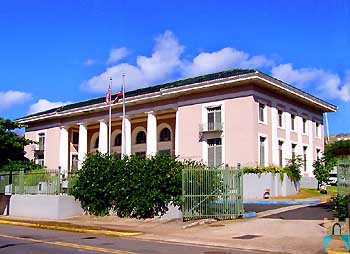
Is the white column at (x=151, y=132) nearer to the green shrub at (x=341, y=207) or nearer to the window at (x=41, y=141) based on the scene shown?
the window at (x=41, y=141)

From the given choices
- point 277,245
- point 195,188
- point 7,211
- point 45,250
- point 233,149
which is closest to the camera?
point 45,250

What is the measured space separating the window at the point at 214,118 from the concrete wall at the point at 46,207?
19.2 m

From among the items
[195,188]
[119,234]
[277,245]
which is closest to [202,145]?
[195,188]

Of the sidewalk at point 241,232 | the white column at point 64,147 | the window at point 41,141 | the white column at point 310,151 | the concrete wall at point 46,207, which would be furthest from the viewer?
the window at point 41,141

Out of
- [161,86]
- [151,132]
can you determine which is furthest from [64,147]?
[161,86]

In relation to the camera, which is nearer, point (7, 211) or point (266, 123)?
point (7, 211)

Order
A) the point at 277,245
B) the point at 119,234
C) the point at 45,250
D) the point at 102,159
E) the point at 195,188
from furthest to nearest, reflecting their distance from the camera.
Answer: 1. the point at 102,159
2. the point at 195,188
3. the point at 119,234
4. the point at 277,245
5. the point at 45,250

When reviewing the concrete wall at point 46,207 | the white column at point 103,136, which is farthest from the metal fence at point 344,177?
the white column at point 103,136

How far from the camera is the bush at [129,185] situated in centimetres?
2280

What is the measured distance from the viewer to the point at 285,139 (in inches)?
1807

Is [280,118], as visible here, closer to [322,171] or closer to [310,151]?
[322,171]

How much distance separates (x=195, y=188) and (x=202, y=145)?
74.1ft

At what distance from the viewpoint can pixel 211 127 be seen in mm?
43969

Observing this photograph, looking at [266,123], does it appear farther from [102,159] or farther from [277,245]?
[277,245]
